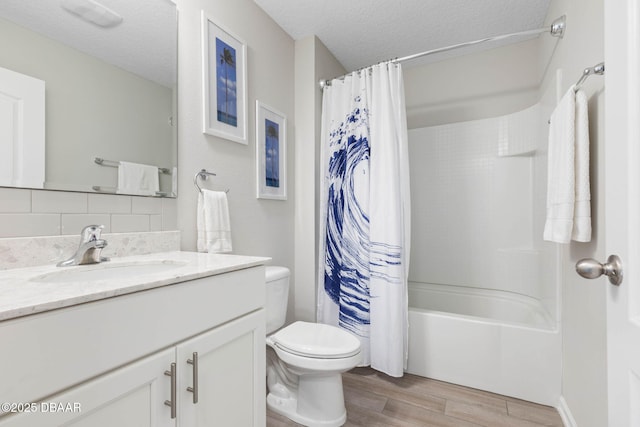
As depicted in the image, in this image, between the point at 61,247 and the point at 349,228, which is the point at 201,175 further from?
the point at 349,228

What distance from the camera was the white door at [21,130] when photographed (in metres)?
0.92

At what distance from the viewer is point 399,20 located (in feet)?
6.68

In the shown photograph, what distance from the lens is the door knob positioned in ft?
2.03

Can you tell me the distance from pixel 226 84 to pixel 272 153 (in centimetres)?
50

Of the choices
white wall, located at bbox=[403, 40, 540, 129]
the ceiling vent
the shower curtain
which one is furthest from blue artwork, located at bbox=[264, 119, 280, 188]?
white wall, located at bbox=[403, 40, 540, 129]

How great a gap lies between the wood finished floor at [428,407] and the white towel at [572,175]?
979 mm

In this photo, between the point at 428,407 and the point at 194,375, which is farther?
the point at 428,407

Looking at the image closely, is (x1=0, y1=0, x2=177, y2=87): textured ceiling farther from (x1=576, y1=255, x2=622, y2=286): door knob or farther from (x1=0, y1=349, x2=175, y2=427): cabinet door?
(x1=576, y1=255, x2=622, y2=286): door knob

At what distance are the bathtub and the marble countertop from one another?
53.5 inches

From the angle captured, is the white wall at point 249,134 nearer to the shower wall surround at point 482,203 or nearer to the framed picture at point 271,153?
the framed picture at point 271,153

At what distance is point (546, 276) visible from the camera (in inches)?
78.8

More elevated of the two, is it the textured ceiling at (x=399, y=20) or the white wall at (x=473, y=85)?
the textured ceiling at (x=399, y=20)

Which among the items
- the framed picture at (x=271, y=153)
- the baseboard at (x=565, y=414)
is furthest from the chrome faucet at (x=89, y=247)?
the baseboard at (x=565, y=414)

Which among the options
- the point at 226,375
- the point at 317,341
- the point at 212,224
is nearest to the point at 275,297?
the point at 317,341
